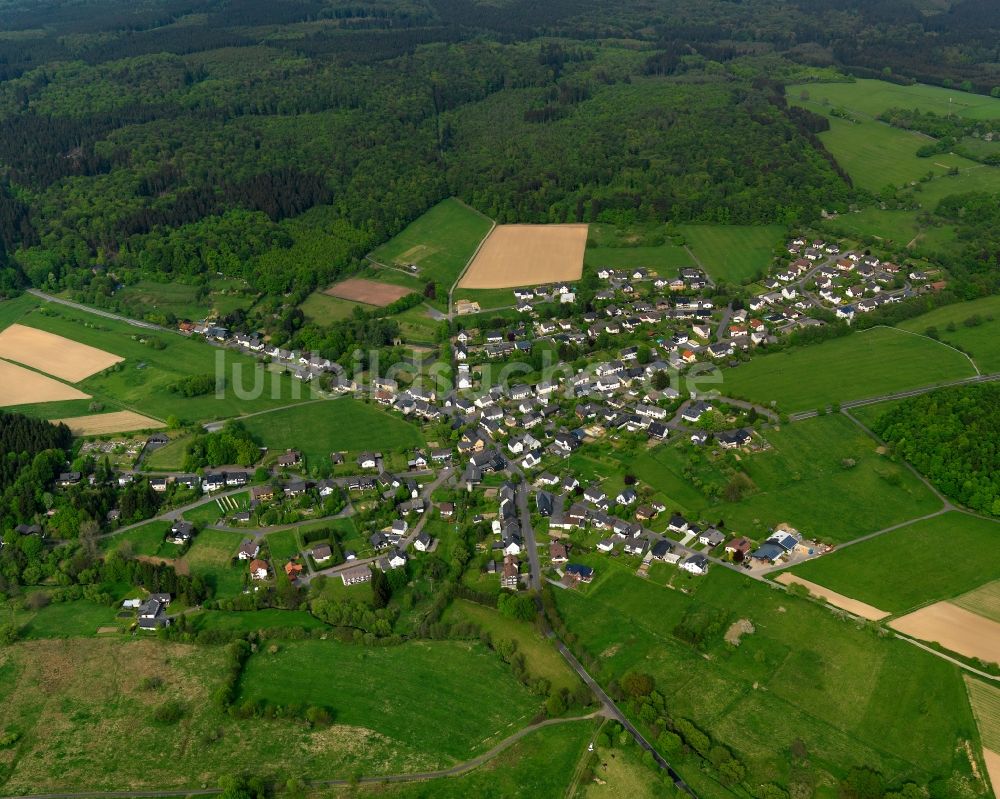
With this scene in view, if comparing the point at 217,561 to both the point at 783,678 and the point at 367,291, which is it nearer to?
the point at 783,678

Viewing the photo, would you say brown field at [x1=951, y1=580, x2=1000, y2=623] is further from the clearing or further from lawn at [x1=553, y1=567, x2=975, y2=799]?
the clearing

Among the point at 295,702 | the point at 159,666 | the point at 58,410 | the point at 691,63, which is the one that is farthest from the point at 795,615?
the point at 691,63

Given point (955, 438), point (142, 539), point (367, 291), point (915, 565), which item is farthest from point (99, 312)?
point (955, 438)

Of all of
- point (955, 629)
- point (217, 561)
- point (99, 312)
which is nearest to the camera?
point (955, 629)

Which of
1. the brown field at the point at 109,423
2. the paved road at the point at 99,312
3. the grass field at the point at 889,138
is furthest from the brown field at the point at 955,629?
the grass field at the point at 889,138

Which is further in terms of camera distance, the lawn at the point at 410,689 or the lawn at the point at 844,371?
the lawn at the point at 844,371

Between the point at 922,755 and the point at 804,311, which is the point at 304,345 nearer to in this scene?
the point at 804,311

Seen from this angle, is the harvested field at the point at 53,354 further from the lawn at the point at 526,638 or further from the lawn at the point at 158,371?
the lawn at the point at 526,638
